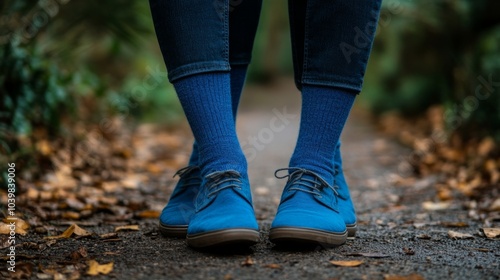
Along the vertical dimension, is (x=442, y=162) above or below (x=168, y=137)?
below

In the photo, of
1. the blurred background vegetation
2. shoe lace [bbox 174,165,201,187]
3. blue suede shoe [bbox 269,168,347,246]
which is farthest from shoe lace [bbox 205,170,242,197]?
the blurred background vegetation

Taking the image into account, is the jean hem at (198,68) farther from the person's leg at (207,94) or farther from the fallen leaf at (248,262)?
the fallen leaf at (248,262)

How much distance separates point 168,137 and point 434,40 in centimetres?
247

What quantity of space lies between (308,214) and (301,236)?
0.23ft

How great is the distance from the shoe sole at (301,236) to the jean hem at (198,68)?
408 millimetres

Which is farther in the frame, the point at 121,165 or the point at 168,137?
the point at 168,137

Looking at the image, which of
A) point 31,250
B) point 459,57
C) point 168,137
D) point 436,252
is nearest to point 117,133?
point 168,137

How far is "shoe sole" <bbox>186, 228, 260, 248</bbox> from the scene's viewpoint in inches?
49.9

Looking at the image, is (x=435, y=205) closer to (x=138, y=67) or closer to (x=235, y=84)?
(x=235, y=84)

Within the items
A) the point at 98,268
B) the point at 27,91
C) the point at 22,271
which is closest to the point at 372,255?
the point at 98,268

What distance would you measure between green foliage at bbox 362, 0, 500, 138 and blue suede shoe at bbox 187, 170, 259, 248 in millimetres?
2317

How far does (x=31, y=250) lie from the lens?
1420mm

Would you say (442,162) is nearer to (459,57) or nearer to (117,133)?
(459,57)

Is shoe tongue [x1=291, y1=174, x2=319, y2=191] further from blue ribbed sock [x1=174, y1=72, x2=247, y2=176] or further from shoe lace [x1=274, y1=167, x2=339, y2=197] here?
blue ribbed sock [x1=174, y1=72, x2=247, y2=176]
